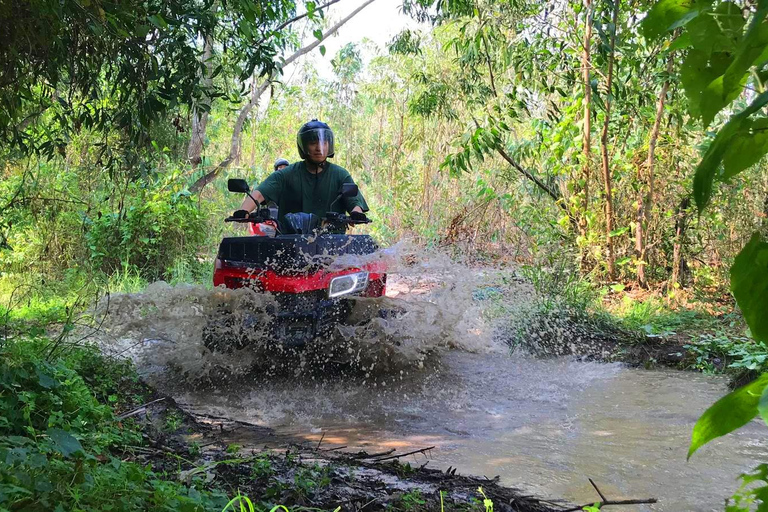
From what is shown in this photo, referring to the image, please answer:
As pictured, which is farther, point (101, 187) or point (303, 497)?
point (101, 187)

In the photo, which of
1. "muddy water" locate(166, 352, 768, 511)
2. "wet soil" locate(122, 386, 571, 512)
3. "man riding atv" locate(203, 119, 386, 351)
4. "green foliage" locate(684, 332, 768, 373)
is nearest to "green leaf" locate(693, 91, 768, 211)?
"wet soil" locate(122, 386, 571, 512)

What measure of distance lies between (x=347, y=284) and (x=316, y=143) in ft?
4.39

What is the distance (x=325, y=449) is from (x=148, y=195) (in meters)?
7.13

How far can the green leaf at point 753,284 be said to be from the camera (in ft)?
1.52

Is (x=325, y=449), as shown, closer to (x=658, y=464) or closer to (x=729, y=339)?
(x=658, y=464)

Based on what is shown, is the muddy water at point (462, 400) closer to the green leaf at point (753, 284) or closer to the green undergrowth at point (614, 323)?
the green undergrowth at point (614, 323)

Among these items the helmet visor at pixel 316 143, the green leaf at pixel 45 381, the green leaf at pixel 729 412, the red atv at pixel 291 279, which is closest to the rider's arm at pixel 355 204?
the red atv at pixel 291 279

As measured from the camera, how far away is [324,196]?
5.88 meters

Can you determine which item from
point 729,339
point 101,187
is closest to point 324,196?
point 729,339

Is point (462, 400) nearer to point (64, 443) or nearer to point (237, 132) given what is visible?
point (64, 443)

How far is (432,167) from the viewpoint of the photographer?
14.1 meters

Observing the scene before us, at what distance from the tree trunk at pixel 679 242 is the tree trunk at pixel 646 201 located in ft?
1.02

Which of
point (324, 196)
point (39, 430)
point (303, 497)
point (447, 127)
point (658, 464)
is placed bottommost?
point (658, 464)

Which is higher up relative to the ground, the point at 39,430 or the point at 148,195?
the point at 148,195
